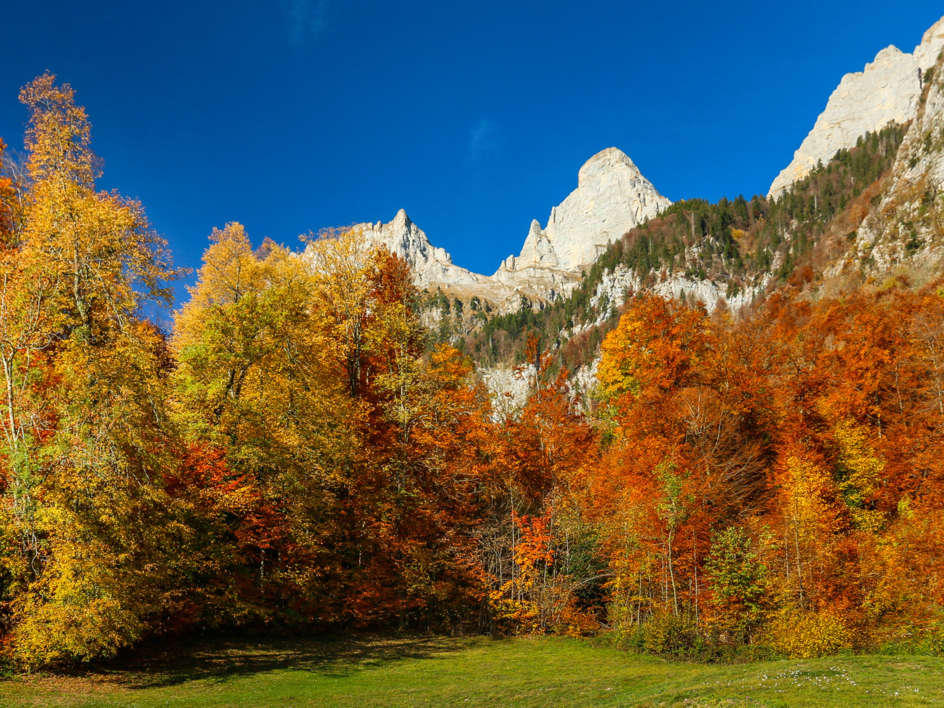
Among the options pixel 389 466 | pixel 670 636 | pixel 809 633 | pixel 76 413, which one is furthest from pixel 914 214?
pixel 76 413

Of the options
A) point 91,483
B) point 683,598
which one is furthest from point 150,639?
point 683,598

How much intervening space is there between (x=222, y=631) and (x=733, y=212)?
171759 millimetres

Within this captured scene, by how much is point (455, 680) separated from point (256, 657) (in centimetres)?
809

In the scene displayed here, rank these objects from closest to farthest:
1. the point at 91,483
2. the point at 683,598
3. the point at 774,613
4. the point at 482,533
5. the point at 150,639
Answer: the point at 91,483
the point at 150,639
the point at 774,613
the point at 683,598
the point at 482,533

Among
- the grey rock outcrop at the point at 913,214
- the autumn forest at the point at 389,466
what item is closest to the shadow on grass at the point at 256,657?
the autumn forest at the point at 389,466

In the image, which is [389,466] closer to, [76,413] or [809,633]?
[76,413]

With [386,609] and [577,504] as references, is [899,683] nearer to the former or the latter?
[577,504]

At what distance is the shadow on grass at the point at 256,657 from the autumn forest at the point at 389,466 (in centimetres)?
110

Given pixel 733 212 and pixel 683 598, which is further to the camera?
pixel 733 212

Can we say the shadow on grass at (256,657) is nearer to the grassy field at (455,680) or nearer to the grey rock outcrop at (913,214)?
the grassy field at (455,680)

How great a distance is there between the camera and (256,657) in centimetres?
2106

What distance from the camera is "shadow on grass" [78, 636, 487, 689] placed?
57.4 feet

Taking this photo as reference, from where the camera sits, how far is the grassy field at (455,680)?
12359mm

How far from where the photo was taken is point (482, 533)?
103 ft
